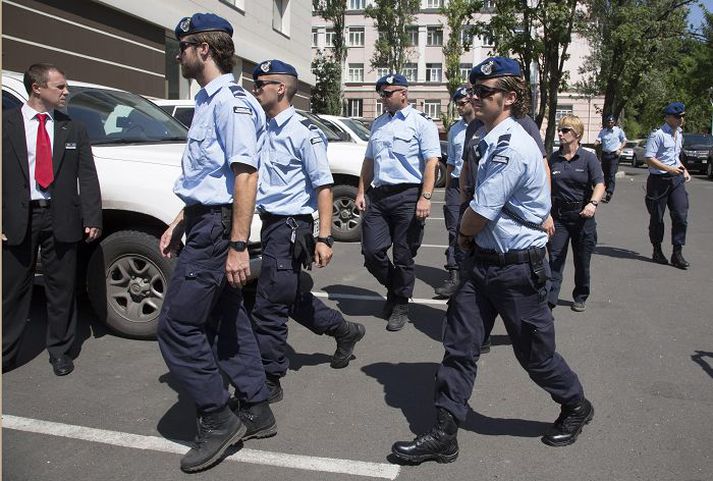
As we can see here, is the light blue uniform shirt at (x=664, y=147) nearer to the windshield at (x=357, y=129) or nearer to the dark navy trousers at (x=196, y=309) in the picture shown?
the windshield at (x=357, y=129)

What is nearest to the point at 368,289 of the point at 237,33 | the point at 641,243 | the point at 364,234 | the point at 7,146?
the point at 364,234

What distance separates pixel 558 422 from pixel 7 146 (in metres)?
3.72

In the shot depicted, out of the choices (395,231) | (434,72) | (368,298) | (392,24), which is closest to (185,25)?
(395,231)

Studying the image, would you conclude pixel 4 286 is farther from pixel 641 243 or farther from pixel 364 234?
pixel 641 243

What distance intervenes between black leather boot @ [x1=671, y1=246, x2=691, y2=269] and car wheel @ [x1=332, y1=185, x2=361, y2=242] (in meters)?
4.12

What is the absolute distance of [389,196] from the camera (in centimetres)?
608

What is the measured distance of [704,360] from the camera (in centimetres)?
531

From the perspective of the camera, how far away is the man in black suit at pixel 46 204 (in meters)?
4.63

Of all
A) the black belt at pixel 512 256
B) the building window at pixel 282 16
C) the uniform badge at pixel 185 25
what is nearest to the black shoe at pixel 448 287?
the black belt at pixel 512 256

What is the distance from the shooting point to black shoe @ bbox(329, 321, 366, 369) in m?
4.98

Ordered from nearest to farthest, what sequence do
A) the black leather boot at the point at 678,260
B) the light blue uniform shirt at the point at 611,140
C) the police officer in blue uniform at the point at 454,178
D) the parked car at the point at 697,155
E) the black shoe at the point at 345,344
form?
the black shoe at the point at 345,344, the police officer in blue uniform at the point at 454,178, the black leather boot at the point at 678,260, the light blue uniform shirt at the point at 611,140, the parked car at the point at 697,155

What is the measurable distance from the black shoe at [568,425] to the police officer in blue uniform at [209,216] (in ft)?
5.44

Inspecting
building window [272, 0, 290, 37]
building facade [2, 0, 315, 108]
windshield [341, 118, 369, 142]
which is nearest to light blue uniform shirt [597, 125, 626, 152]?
windshield [341, 118, 369, 142]

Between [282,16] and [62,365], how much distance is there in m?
23.5
